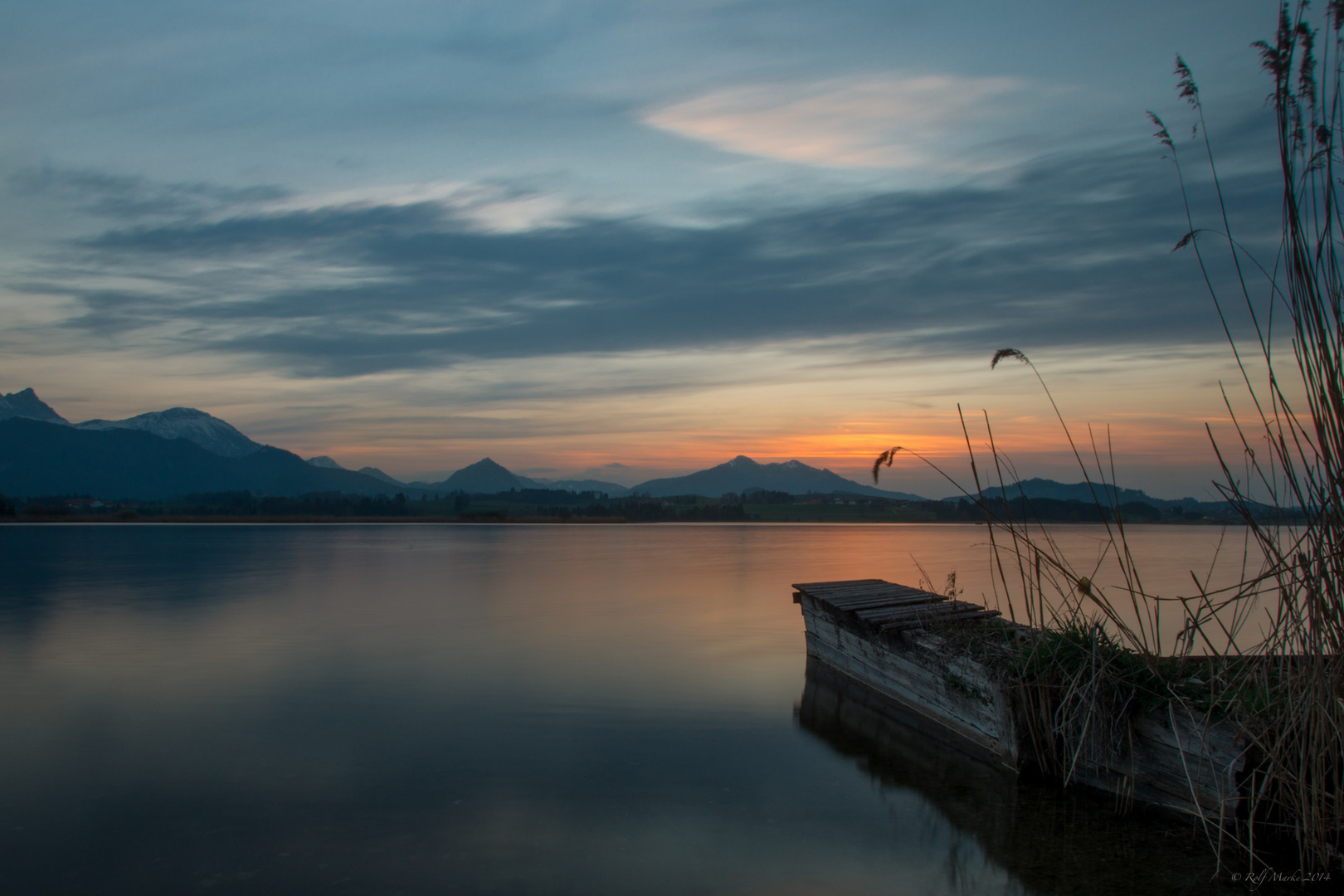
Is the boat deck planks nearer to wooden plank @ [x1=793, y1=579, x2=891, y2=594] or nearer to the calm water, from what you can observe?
wooden plank @ [x1=793, y1=579, x2=891, y2=594]

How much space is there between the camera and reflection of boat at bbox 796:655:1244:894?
5.25 meters

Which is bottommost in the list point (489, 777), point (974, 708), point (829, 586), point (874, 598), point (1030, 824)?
point (489, 777)

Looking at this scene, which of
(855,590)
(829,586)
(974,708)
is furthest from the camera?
(829,586)

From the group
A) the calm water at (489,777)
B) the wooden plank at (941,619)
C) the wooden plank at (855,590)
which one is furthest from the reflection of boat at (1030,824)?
the wooden plank at (855,590)

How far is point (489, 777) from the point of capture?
7.44m

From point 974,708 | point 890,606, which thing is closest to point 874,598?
point 890,606

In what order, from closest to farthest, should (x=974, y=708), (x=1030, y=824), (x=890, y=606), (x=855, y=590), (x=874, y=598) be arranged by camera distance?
(x=1030, y=824), (x=974, y=708), (x=890, y=606), (x=874, y=598), (x=855, y=590)

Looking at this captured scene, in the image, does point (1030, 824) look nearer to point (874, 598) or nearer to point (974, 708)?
point (974, 708)

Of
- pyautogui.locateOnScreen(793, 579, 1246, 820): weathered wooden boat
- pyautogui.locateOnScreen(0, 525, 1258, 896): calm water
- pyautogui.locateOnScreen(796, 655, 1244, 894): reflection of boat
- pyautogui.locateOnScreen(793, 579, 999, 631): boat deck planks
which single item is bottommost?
pyautogui.locateOnScreen(0, 525, 1258, 896): calm water

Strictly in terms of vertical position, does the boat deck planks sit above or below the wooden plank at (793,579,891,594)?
above

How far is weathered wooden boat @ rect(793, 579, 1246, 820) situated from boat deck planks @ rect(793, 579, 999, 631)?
0.02 m

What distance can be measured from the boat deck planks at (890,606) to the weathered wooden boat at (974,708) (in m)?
0.02

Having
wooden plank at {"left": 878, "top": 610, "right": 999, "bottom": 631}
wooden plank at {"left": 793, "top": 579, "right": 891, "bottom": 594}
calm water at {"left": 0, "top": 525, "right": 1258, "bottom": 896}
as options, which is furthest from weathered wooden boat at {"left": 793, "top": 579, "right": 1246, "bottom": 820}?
calm water at {"left": 0, "top": 525, "right": 1258, "bottom": 896}

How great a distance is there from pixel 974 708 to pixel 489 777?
4.77 meters
